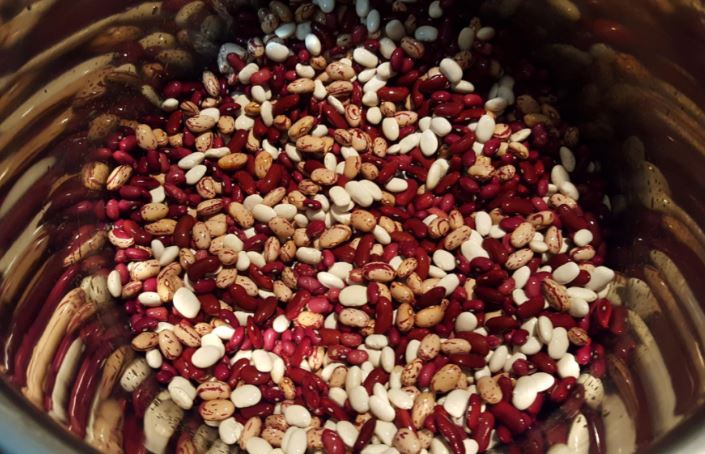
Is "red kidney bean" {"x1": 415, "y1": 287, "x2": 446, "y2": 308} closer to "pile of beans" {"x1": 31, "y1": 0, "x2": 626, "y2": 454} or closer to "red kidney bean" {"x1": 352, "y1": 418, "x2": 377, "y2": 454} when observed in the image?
"pile of beans" {"x1": 31, "y1": 0, "x2": 626, "y2": 454}

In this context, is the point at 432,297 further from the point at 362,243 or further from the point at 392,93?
the point at 392,93

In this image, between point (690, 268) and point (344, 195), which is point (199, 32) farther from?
point (690, 268)

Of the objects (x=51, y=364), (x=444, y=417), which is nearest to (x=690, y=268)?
(x=444, y=417)

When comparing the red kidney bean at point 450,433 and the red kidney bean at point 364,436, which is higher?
the red kidney bean at point 450,433

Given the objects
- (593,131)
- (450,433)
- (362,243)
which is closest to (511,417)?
(450,433)

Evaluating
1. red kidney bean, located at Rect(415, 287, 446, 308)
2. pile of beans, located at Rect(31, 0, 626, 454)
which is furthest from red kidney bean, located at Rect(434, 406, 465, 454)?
red kidney bean, located at Rect(415, 287, 446, 308)

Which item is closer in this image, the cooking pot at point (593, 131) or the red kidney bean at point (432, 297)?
the cooking pot at point (593, 131)

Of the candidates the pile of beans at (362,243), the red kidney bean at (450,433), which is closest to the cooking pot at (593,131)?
the pile of beans at (362,243)

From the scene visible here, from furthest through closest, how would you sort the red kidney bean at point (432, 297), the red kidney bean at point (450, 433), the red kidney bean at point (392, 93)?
the red kidney bean at point (392, 93), the red kidney bean at point (432, 297), the red kidney bean at point (450, 433)

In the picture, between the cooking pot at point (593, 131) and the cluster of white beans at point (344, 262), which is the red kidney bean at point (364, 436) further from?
the cooking pot at point (593, 131)
